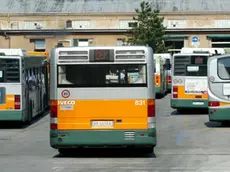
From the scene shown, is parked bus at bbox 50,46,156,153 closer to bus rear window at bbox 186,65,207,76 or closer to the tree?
bus rear window at bbox 186,65,207,76

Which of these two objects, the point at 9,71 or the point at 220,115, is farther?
the point at 9,71

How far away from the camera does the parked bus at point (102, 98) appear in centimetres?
1508

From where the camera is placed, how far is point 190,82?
29156 millimetres

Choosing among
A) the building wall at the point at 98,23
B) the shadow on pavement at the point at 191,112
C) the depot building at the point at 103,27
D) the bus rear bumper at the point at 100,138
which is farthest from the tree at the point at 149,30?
the bus rear bumper at the point at 100,138

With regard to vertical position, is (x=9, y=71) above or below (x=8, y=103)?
above

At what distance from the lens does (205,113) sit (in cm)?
3017

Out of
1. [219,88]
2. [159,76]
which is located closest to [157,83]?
[159,76]

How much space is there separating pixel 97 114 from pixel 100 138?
52 cm

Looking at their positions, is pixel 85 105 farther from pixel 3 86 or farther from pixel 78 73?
pixel 3 86

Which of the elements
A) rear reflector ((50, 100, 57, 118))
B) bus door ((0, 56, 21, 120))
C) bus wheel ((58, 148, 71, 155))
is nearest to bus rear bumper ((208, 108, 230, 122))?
bus door ((0, 56, 21, 120))

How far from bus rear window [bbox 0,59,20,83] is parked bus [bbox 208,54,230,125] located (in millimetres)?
6428

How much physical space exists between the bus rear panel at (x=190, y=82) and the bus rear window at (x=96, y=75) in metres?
14.1

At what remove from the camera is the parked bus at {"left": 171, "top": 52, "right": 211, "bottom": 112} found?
29.0m

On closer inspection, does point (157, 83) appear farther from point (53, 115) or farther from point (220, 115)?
point (53, 115)
